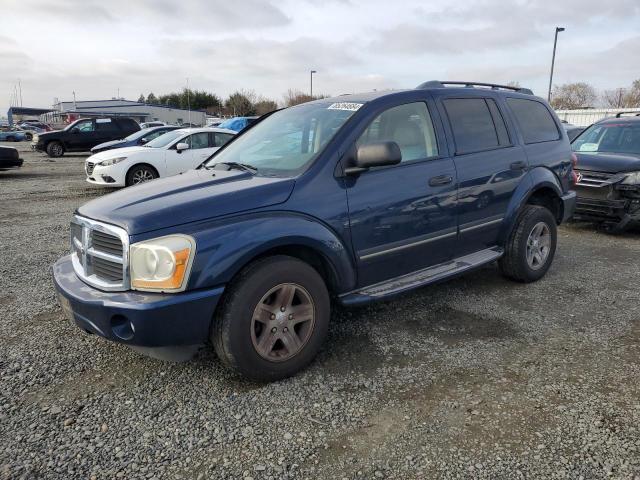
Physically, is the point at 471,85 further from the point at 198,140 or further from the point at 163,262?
the point at 198,140

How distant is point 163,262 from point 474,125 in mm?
2928

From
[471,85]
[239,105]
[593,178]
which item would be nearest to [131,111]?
[239,105]

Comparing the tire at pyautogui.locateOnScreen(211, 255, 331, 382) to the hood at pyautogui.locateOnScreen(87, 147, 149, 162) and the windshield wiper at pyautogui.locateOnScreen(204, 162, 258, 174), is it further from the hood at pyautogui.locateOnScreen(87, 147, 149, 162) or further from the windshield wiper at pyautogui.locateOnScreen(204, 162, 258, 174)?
the hood at pyautogui.locateOnScreen(87, 147, 149, 162)

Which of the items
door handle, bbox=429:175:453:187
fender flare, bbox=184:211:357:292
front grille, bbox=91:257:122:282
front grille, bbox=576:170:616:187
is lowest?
front grille, bbox=91:257:122:282

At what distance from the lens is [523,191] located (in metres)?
4.50

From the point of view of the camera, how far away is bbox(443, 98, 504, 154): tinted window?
13.2ft

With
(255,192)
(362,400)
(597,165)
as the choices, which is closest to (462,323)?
(362,400)

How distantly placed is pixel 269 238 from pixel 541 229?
3.17 m

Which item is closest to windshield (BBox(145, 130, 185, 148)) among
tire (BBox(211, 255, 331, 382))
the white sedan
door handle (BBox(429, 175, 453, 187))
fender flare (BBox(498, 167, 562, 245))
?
the white sedan

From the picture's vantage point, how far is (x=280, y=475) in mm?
2275

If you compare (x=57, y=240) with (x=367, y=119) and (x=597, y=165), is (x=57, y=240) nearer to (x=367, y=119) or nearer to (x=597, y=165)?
(x=367, y=119)

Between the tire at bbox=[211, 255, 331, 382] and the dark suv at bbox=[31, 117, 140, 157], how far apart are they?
68.8 ft

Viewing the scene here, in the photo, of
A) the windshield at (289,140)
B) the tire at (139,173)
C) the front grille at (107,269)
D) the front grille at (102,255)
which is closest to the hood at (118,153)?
the tire at (139,173)

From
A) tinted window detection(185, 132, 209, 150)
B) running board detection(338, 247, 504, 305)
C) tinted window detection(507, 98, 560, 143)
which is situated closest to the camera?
running board detection(338, 247, 504, 305)
